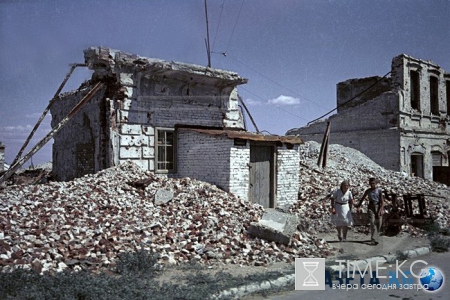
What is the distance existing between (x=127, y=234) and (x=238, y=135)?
17.2ft

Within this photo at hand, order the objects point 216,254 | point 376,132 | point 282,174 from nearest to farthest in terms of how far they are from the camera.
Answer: point 216,254
point 282,174
point 376,132

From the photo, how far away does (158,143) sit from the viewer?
43.5 feet

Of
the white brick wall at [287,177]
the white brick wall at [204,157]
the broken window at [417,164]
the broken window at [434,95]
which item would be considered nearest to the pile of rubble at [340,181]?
the white brick wall at [287,177]

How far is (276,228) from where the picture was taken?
28.7 feet

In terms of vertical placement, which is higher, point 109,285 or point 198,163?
point 198,163

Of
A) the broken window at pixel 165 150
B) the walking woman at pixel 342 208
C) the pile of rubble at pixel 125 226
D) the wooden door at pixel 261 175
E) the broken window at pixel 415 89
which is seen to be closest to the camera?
the pile of rubble at pixel 125 226

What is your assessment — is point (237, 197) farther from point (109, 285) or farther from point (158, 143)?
point (109, 285)

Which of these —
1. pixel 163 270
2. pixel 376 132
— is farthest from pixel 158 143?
pixel 376 132

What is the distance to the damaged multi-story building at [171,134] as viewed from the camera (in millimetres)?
12328

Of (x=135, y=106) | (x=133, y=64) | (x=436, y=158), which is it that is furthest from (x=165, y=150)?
(x=436, y=158)

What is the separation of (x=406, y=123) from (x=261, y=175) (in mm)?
13903

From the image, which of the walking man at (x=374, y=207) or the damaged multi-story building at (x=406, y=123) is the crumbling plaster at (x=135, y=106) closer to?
the walking man at (x=374, y=207)

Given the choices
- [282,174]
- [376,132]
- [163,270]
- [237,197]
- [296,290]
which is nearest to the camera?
[296,290]

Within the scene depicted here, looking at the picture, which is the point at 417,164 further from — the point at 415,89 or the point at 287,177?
the point at 287,177
